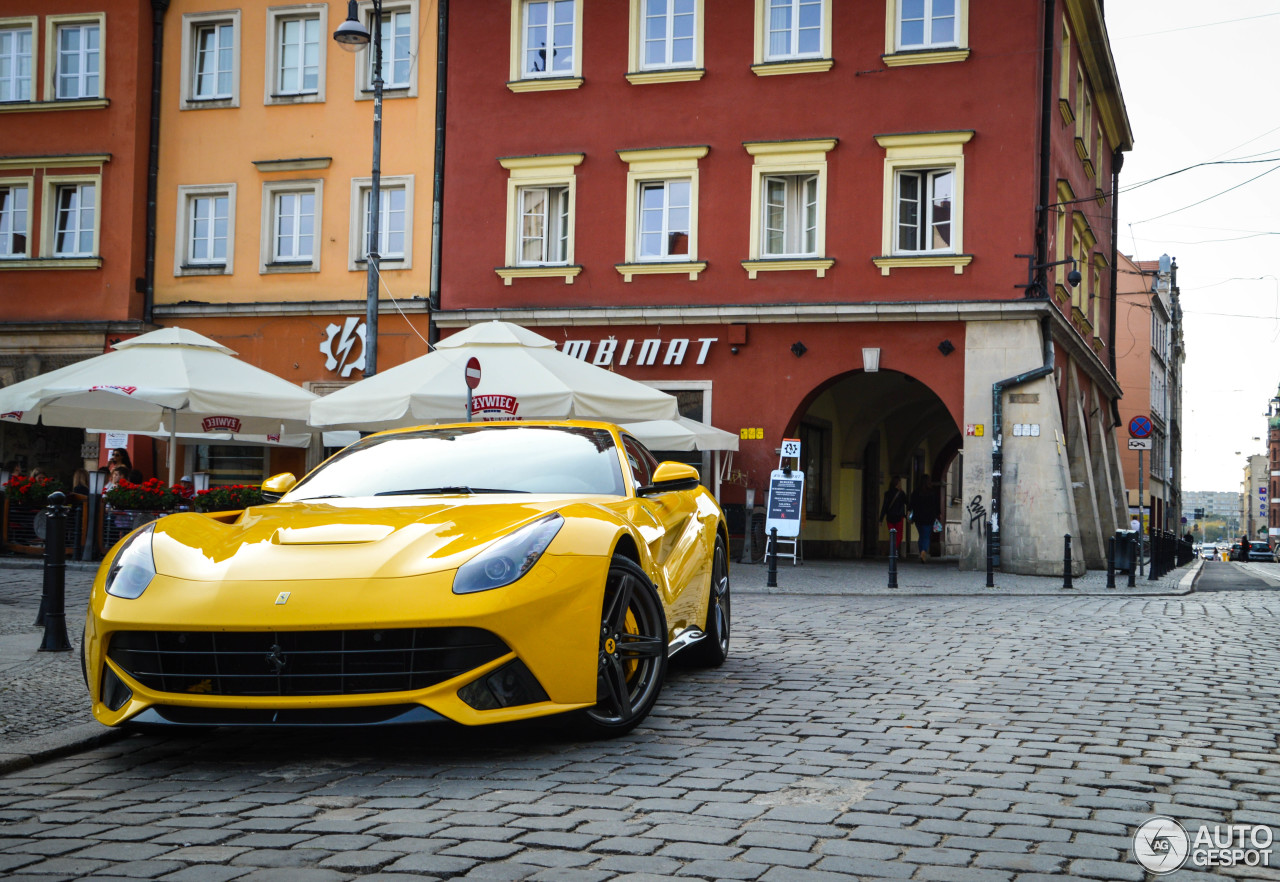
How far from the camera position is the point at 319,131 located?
25312 millimetres

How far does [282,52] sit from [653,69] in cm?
760

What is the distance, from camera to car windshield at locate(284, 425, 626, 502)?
650 cm

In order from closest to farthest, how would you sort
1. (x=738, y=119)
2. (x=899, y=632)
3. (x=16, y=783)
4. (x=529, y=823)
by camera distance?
(x=529, y=823), (x=16, y=783), (x=899, y=632), (x=738, y=119)

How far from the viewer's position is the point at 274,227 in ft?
84.1

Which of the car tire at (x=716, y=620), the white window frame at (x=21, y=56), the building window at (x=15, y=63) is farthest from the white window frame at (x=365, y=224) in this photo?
the car tire at (x=716, y=620)

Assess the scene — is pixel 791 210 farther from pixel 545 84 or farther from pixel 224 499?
pixel 224 499

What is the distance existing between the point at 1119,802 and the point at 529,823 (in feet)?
6.81

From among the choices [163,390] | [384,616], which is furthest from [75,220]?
[384,616]

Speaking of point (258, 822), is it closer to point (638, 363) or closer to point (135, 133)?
point (638, 363)

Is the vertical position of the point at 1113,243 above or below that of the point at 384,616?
above

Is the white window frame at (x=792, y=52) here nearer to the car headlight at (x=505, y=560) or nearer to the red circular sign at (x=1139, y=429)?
the red circular sign at (x=1139, y=429)

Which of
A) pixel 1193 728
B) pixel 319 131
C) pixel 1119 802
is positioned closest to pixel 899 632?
pixel 1193 728

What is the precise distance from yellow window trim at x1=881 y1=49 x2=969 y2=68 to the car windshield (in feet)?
54.5

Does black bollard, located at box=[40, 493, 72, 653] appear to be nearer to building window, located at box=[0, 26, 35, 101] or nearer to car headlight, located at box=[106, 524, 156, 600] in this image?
car headlight, located at box=[106, 524, 156, 600]
